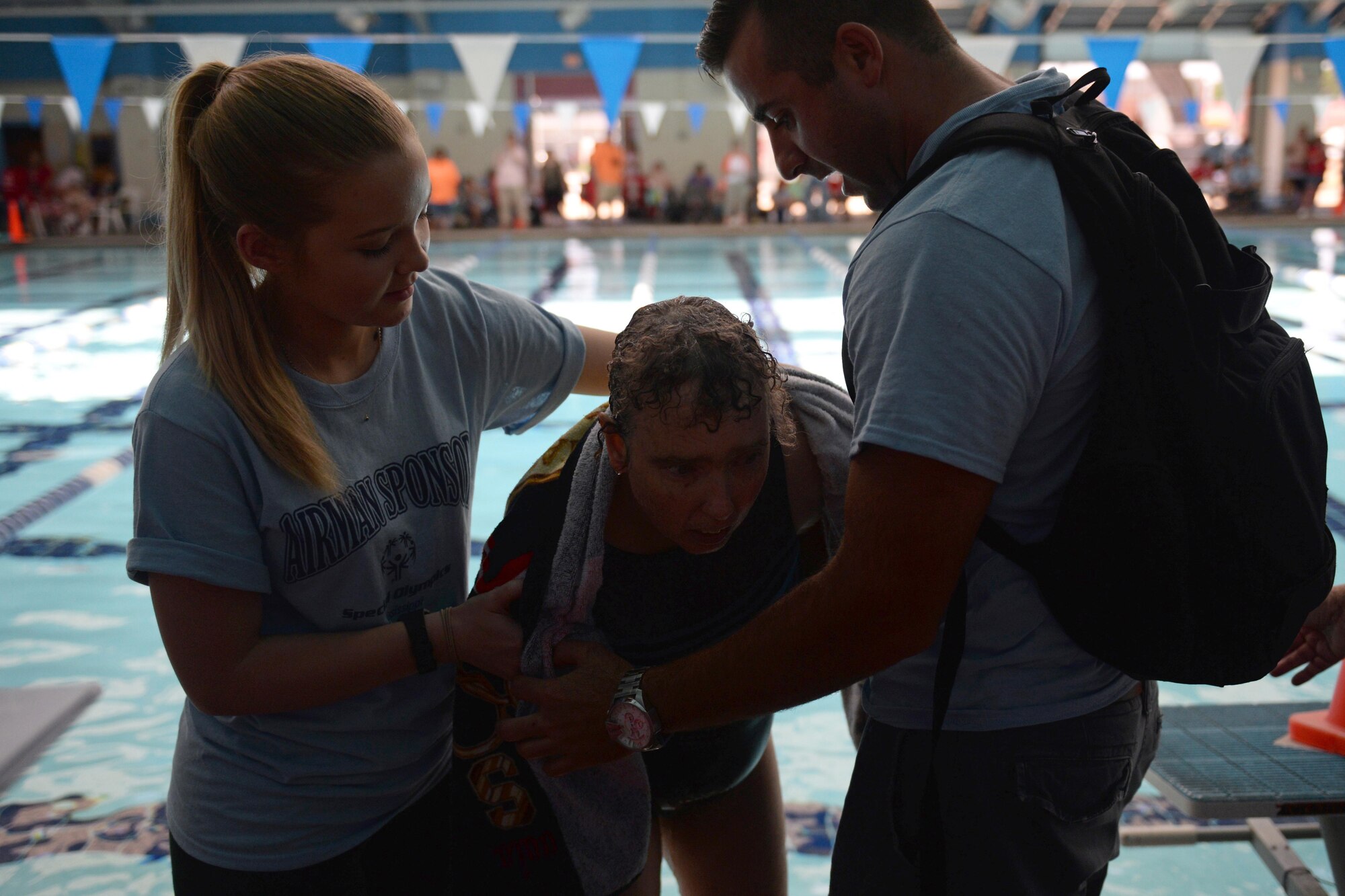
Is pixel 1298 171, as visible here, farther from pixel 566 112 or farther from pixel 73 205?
pixel 73 205

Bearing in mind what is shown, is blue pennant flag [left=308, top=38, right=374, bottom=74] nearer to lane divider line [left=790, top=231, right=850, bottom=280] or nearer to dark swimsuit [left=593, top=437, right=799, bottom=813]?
lane divider line [left=790, top=231, right=850, bottom=280]

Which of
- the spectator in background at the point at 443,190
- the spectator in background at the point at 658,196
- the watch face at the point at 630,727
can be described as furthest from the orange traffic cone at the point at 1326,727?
the spectator in background at the point at 658,196

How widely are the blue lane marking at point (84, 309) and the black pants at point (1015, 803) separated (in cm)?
973

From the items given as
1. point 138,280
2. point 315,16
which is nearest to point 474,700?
point 138,280

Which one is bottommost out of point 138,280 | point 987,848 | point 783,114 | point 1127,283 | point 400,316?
point 138,280

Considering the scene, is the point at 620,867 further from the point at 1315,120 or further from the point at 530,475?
the point at 1315,120

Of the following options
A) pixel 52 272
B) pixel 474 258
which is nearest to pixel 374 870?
pixel 474 258

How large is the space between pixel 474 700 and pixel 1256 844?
1.82 meters

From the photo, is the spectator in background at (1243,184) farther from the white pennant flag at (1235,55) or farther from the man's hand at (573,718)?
the man's hand at (573,718)

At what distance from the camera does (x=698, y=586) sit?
4.50 ft

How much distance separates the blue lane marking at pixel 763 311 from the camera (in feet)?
26.1

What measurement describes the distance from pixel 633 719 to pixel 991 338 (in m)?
0.60

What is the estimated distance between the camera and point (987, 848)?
4.21 feet

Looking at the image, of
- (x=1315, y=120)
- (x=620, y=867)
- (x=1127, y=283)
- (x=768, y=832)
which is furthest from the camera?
(x=1315, y=120)
